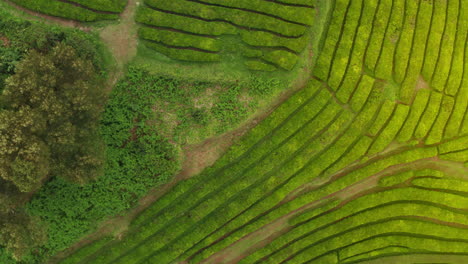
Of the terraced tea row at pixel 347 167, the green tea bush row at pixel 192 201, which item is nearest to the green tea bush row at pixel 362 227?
the terraced tea row at pixel 347 167

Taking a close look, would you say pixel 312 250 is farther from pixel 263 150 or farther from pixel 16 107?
pixel 16 107

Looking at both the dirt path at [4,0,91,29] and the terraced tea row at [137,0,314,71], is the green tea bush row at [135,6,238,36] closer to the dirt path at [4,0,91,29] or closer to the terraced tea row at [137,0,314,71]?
the terraced tea row at [137,0,314,71]

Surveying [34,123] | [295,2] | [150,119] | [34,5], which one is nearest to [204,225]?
[150,119]

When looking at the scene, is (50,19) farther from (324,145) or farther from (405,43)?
(405,43)

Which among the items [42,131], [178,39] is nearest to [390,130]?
[178,39]

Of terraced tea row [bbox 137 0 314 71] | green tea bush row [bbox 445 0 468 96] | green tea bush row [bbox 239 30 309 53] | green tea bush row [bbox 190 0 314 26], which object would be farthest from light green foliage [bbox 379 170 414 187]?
green tea bush row [bbox 190 0 314 26]

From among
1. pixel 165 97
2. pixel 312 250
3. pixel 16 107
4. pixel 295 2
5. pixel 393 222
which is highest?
pixel 295 2

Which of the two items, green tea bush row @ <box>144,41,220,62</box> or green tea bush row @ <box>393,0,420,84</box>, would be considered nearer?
green tea bush row @ <box>144,41,220,62</box>
